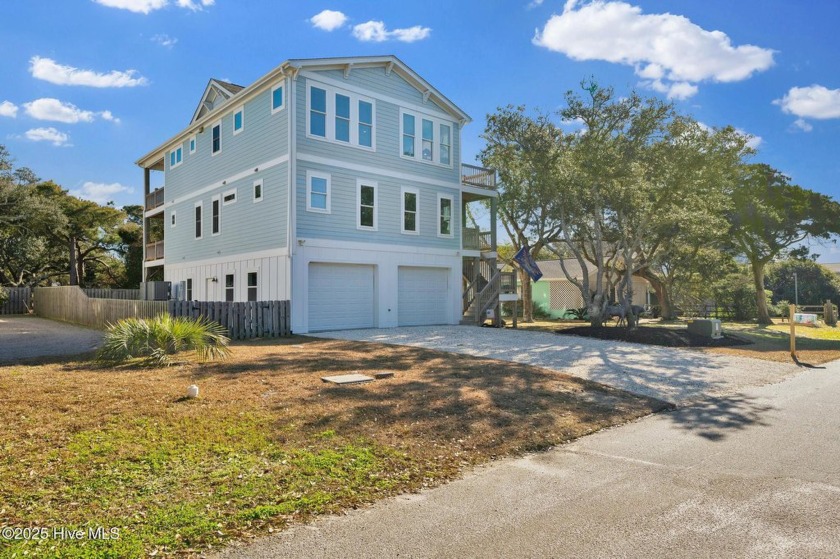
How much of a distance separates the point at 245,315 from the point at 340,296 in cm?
370

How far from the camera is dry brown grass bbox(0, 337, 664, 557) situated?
3781 mm

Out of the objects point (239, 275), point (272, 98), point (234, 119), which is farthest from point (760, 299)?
point (234, 119)

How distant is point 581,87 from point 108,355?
15.9 metres

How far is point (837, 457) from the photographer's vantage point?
213 inches

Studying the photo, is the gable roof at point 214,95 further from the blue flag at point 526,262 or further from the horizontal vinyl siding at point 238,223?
the blue flag at point 526,262

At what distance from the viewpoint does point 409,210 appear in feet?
65.6

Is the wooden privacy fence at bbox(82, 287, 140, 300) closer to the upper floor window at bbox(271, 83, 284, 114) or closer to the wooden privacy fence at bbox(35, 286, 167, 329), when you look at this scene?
the wooden privacy fence at bbox(35, 286, 167, 329)

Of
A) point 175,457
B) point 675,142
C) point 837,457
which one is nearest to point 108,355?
point 175,457

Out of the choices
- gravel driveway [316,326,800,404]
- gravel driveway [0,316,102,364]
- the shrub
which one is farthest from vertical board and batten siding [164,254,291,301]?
the shrub

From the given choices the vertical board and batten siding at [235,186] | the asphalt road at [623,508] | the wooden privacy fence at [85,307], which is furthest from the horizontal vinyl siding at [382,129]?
the asphalt road at [623,508]

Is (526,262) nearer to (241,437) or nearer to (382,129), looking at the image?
(382,129)

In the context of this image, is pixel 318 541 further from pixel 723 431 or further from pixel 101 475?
pixel 723 431

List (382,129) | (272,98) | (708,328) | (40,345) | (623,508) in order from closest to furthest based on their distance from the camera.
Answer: (623,508) < (40,345) < (708,328) < (272,98) < (382,129)

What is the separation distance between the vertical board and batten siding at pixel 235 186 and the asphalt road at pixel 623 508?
1341 centimetres
